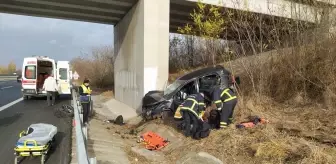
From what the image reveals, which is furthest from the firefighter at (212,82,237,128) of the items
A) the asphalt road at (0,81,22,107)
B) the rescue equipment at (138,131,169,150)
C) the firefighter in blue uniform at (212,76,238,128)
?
the asphalt road at (0,81,22,107)

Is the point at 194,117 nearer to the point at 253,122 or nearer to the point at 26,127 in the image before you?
the point at 253,122

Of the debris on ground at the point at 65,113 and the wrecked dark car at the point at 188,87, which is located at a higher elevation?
the wrecked dark car at the point at 188,87

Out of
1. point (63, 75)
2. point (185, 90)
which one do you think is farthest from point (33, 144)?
point (63, 75)

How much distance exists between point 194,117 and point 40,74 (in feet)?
48.8

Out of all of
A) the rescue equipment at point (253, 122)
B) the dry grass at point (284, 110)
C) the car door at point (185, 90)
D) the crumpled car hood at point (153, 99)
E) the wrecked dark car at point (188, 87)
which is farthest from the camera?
the crumpled car hood at point (153, 99)

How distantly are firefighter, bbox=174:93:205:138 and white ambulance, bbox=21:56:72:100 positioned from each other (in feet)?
42.9

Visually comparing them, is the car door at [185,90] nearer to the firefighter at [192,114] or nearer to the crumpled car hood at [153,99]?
the crumpled car hood at [153,99]

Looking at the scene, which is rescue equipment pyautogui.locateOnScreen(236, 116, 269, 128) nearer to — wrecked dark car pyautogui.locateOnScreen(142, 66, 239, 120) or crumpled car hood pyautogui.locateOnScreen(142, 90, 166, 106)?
wrecked dark car pyautogui.locateOnScreen(142, 66, 239, 120)

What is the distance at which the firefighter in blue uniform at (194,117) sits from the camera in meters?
9.05

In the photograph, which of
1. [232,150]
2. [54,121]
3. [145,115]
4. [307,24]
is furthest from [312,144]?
[54,121]

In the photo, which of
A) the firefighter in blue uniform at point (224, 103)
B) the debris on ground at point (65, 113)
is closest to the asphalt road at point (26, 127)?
the debris on ground at point (65, 113)

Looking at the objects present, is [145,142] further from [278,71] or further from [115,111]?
[115,111]

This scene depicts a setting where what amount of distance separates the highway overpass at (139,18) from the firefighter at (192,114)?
4901mm

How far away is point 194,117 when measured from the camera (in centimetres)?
916
